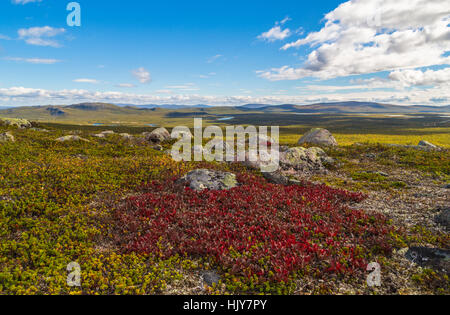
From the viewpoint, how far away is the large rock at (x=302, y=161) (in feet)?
81.1

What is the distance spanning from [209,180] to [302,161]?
12227 millimetres

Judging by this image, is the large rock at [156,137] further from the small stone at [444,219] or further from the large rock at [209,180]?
the small stone at [444,219]

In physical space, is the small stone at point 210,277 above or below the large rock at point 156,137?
below

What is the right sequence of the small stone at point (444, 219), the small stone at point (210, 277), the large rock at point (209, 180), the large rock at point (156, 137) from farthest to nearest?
the large rock at point (156, 137)
the large rock at point (209, 180)
the small stone at point (444, 219)
the small stone at point (210, 277)

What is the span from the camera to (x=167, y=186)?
55.6 feet

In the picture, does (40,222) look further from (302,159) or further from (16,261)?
(302,159)

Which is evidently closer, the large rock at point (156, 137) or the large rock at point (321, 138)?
the large rock at point (156, 137)

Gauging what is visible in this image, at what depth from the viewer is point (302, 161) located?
2511 centimetres

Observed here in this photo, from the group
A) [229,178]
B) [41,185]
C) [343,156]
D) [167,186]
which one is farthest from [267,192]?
[343,156]

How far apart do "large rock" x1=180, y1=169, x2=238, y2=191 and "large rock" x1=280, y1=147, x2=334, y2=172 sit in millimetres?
9084

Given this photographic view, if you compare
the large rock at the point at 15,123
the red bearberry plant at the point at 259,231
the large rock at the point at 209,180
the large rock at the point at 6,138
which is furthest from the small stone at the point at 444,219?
the large rock at the point at 15,123

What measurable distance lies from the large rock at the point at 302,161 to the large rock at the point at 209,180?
908 centimetres

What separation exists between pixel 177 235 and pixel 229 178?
7888 millimetres
